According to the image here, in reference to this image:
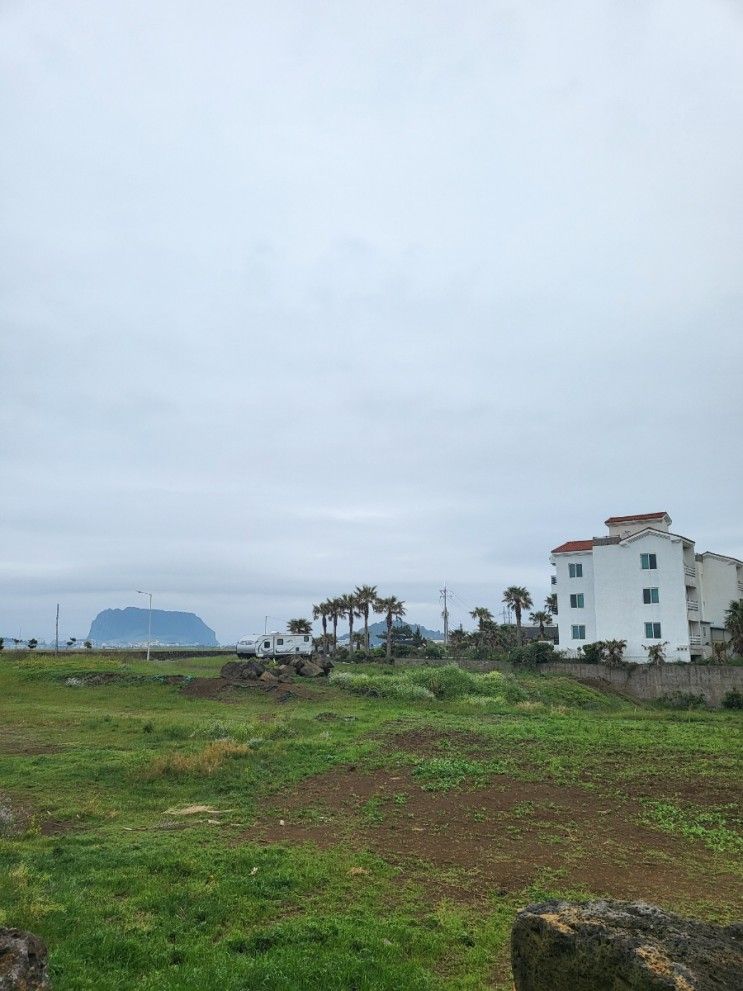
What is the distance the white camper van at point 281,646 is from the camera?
194 feet

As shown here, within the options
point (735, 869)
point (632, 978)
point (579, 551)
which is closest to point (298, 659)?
point (579, 551)

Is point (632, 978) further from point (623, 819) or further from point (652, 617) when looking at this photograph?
point (652, 617)

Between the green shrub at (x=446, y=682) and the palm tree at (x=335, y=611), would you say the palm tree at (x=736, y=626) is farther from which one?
the palm tree at (x=335, y=611)

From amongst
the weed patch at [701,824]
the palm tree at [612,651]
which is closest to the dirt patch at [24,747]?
the weed patch at [701,824]

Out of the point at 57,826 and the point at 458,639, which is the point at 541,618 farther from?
the point at 57,826

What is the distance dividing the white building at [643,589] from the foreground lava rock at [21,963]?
53283 mm

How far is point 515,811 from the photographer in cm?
1358

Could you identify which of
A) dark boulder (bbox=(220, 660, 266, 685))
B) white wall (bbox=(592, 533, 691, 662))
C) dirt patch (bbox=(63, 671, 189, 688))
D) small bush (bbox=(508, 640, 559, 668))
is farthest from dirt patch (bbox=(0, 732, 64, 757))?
white wall (bbox=(592, 533, 691, 662))

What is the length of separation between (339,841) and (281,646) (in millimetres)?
49312

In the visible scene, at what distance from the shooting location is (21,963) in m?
5.01

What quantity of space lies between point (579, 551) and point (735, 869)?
49.3 m

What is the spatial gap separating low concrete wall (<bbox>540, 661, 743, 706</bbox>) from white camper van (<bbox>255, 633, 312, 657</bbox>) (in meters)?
21.8

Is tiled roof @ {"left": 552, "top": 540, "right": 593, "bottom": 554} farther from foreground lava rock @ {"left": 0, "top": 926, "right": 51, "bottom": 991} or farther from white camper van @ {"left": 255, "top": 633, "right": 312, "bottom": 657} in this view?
foreground lava rock @ {"left": 0, "top": 926, "right": 51, "bottom": 991}

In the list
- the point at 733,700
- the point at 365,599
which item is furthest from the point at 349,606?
the point at 733,700
